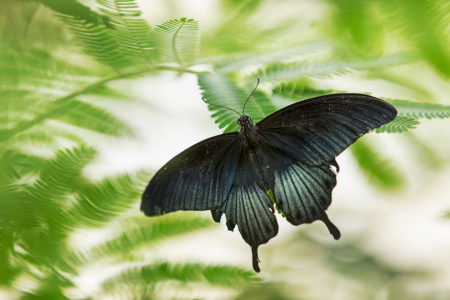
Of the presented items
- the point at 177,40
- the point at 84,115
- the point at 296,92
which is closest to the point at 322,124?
the point at 296,92

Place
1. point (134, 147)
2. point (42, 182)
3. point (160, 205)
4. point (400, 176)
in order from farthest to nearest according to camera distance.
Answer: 1. point (134, 147)
2. point (400, 176)
3. point (42, 182)
4. point (160, 205)

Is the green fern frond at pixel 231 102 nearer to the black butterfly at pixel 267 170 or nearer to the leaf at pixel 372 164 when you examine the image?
the black butterfly at pixel 267 170

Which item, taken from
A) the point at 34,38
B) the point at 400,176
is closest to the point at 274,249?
the point at 400,176

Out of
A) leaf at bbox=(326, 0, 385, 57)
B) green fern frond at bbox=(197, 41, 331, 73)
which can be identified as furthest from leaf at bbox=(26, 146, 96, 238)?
leaf at bbox=(326, 0, 385, 57)

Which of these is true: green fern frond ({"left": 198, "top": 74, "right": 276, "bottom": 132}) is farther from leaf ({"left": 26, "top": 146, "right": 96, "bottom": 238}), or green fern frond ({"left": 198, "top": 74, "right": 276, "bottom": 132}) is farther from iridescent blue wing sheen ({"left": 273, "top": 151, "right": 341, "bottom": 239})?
leaf ({"left": 26, "top": 146, "right": 96, "bottom": 238})

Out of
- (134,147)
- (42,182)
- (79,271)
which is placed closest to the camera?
(42,182)

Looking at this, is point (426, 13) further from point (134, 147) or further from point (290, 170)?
point (134, 147)

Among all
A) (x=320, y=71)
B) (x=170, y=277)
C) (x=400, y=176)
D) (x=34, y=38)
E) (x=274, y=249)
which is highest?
(x=34, y=38)

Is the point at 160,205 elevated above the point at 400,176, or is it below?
below
